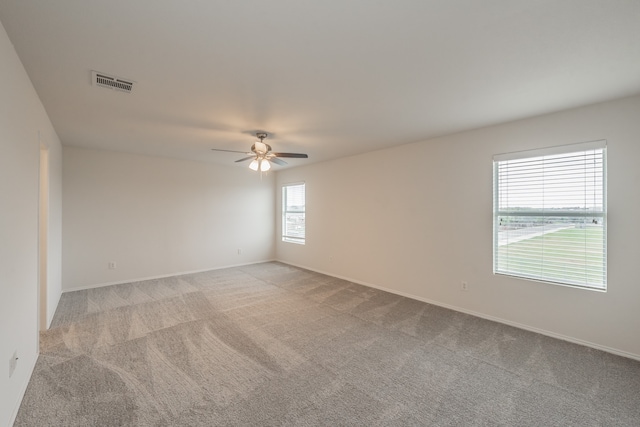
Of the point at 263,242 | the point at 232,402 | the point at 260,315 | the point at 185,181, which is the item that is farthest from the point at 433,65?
the point at 263,242

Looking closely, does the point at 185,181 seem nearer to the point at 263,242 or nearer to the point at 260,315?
the point at 263,242

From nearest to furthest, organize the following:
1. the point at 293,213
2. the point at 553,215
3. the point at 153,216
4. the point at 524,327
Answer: the point at 553,215 → the point at 524,327 → the point at 153,216 → the point at 293,213

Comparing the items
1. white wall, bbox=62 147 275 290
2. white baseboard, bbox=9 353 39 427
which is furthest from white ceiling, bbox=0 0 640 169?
white baseboard, bbox=9 353 39 427

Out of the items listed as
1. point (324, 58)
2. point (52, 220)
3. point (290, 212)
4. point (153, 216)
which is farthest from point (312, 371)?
point (290, 212)

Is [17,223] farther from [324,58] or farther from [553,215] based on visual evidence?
[553,215]

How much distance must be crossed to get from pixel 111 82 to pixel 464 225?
4.30m

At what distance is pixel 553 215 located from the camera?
9.92ft

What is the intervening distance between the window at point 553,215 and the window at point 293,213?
4.15 meters

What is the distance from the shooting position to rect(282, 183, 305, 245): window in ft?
21.5

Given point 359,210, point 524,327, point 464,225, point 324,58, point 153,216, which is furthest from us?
point 153,216

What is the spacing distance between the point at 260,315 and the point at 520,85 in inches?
151

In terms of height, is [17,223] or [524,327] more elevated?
[17,223]

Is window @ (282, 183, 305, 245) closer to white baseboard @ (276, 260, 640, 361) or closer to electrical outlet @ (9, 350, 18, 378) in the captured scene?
white baseboard @ (276, 260, 640, 361)

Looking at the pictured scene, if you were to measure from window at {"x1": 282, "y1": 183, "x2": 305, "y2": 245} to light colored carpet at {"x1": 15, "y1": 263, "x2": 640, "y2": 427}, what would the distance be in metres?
2.97
